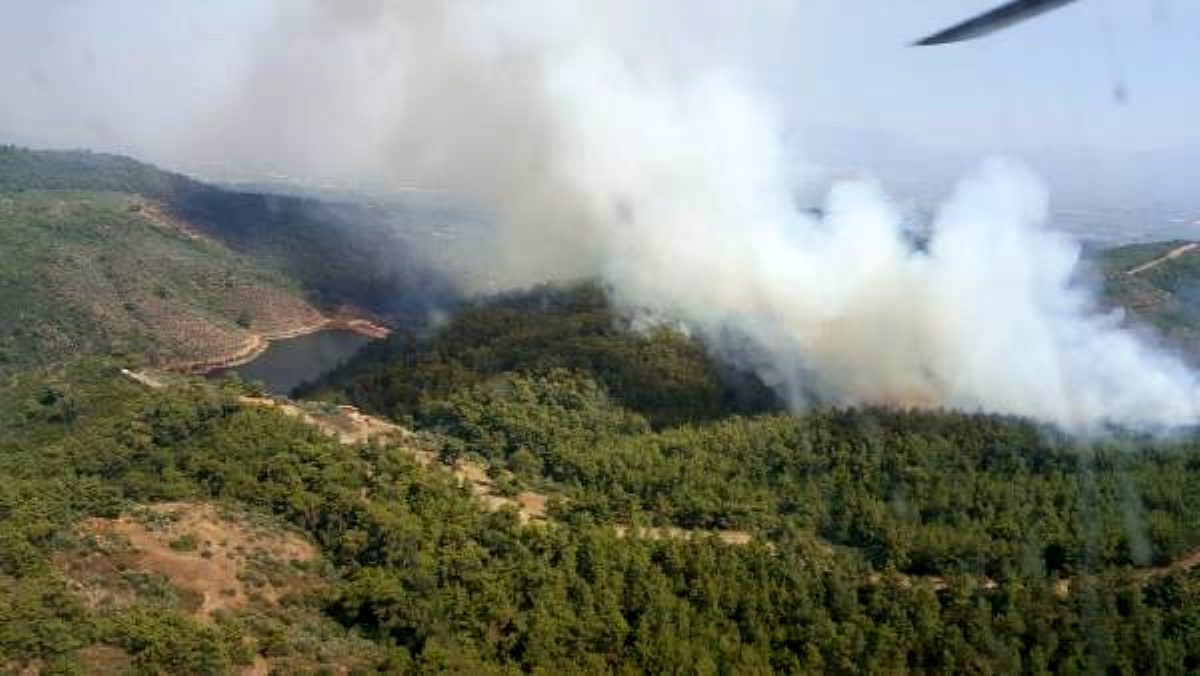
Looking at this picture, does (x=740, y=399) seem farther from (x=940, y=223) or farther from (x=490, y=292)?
(x=490, y=292)

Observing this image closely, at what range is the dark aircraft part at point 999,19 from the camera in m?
4.02

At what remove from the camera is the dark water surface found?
51.9 meters

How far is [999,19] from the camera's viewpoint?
13.6 ft

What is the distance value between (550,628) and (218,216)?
7009cm

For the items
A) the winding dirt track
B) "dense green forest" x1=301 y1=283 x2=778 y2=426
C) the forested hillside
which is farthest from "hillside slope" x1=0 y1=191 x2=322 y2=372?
the winding dirt track

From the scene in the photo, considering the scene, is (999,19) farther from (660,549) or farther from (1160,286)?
(1160,286)

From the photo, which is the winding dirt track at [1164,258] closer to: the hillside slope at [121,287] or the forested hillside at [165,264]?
the forested hillside at [165,264]

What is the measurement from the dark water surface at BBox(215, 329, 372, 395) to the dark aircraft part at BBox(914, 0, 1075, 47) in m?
45.2

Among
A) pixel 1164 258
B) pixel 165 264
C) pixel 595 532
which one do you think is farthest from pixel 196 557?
pixel 1164 258

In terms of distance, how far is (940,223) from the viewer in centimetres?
3331

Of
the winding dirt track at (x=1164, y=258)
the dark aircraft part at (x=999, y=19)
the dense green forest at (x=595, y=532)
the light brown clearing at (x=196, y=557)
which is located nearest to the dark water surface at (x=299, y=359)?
the dense green forest at (x=595, y=532)

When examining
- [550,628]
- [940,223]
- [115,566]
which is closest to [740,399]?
[940,223]

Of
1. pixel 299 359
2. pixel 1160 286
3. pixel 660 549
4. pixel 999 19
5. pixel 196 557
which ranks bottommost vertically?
pixel 196 557

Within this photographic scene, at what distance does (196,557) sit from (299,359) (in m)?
40.8
